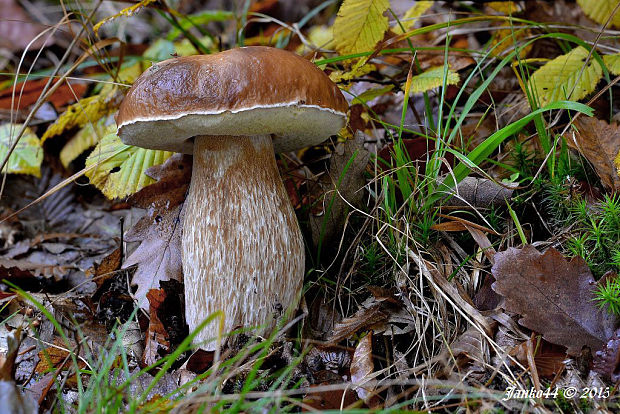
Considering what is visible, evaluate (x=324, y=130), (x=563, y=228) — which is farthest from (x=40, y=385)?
(x=563, y=228)

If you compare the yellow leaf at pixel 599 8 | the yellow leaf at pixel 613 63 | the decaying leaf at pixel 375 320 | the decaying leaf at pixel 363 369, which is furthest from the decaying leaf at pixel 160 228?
the yellow leaf at pixel 599 8

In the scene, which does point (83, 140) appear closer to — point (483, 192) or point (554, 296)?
point (483, 192)

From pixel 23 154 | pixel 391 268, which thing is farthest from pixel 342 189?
pixel 23 154

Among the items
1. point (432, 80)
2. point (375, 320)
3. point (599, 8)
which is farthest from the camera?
point (599, 8)

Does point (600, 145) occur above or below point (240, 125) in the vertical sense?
below

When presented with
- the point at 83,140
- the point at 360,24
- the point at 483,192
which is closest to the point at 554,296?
the point at 483,192

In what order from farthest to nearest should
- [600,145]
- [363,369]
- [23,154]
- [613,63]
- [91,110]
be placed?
1. [23,154]
2. [91,110]
3. [613,63]
4. [600,145]
5. [363,369]

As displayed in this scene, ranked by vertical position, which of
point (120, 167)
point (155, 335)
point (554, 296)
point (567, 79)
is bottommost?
point (155, 335)

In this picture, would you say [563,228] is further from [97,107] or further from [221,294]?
[97,107]

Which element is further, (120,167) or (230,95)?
(120,167)
